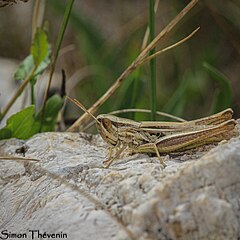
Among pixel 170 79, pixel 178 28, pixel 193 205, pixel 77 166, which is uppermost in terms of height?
pixel 178 28

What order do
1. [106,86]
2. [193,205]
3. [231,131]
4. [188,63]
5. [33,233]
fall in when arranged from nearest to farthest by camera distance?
[193,205] → [33,233] → [231,131] → [106,86] → [188,63]

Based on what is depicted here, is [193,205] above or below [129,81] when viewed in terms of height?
below

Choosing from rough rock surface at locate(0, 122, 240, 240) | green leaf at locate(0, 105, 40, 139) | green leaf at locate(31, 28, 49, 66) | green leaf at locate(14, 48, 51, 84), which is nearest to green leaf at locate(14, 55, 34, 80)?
green leaf at locate(14, 48, 51, 84)

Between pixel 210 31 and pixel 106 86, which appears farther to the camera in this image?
pixel 210 31

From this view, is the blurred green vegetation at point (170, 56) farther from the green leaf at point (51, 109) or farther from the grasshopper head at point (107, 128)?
the grasshopper head at point (107, 128)

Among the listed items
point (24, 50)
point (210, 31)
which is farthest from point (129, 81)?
point (24, 50)

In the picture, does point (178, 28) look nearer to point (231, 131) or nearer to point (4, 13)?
point (4, 13)

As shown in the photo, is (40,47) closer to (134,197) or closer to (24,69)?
(24,69)
